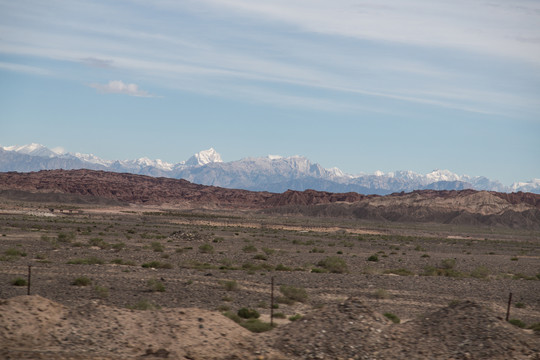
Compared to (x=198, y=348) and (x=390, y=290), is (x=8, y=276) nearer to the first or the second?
(x=198, y=348)

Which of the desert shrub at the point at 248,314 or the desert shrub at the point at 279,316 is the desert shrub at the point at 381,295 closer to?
the desert shrub at the point at 279,316

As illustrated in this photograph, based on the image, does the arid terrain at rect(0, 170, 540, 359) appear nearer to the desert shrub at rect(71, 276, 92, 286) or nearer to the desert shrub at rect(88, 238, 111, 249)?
the desert shrub at rect(88, 238, 111, 249)

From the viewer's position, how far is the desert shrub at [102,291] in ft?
85.8

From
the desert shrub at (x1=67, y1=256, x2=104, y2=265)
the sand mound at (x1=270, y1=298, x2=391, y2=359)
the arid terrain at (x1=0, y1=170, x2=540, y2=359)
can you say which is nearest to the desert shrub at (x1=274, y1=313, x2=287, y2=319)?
the arid terrain at (x1=0, y1=170, x2=540, y2=359)

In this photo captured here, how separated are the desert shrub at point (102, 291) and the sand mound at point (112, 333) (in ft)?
24.4

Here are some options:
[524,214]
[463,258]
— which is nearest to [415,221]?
[524,214]

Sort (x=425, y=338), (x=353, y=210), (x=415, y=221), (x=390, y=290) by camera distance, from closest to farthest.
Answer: (x=425, y=338) → (x=390, y=290) → (x=415, y=221) → (x=353, y=210)

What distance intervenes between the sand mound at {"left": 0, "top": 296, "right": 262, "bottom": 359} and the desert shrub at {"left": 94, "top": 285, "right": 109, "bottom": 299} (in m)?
7.43

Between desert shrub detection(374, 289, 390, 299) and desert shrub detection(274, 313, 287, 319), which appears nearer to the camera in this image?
desert shrub detection(274, 313, 287, 319)

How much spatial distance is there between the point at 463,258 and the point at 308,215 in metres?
131

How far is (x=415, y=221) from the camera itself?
568 feet

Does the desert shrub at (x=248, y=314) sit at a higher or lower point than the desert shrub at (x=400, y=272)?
higher

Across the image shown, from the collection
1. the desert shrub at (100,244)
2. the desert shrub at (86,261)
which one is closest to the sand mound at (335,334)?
the desert shrub at (86,261)

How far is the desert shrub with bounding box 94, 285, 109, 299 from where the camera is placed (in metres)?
26.2
